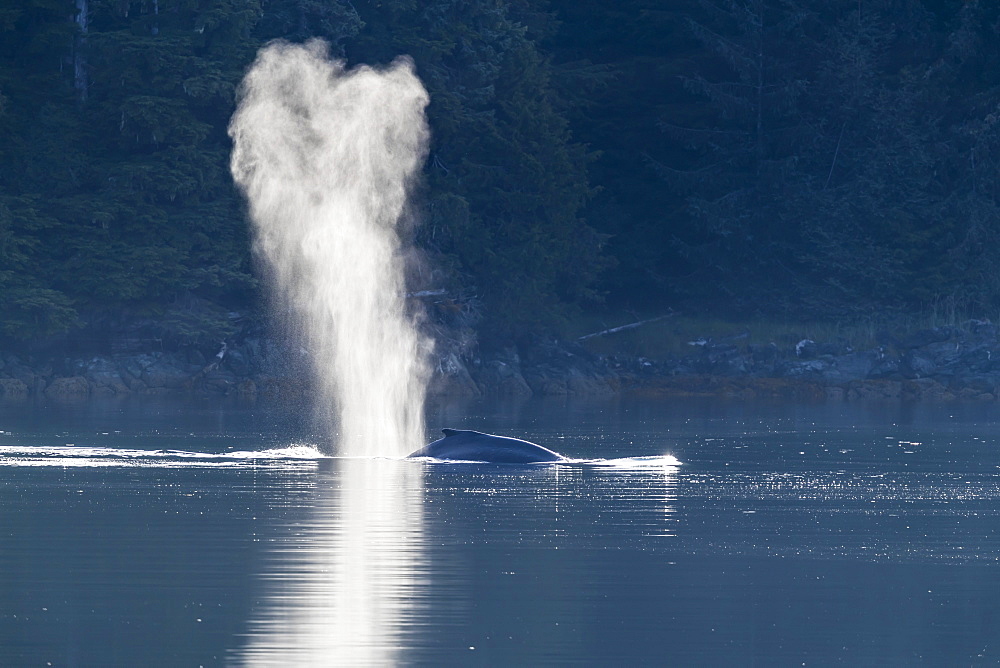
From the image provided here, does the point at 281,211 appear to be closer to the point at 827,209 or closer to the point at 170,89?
the point at 170,89

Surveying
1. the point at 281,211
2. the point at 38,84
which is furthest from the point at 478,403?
the point at 38,84

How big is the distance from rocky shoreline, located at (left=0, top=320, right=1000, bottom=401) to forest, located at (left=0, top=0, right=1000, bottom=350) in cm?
192

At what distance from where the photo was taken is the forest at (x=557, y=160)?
81.4m

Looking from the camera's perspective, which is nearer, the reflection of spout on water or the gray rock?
the reflection of spout on water

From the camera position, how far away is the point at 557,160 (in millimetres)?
87938

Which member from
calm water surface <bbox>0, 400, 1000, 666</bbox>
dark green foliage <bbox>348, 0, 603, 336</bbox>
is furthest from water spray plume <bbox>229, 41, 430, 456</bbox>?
calm water surface <bbox>0, 400, 1000, 666</bbox>

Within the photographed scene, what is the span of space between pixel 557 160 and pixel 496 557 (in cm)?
6460

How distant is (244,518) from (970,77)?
7112 cm

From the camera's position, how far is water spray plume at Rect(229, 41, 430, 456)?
7912 centimetres

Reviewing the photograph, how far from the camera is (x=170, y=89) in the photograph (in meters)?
80.8

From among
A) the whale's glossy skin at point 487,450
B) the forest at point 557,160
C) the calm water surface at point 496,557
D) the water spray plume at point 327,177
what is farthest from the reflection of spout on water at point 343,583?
the forest at point 557,160

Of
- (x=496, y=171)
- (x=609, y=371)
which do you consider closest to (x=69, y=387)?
(x=496, y=171)

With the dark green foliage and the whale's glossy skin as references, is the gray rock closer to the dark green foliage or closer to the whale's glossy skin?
the dark green foliage

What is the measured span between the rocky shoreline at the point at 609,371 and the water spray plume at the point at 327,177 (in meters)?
2.74
